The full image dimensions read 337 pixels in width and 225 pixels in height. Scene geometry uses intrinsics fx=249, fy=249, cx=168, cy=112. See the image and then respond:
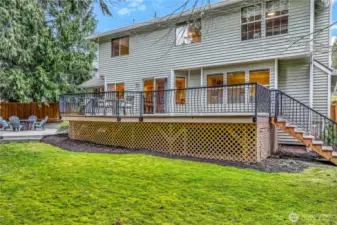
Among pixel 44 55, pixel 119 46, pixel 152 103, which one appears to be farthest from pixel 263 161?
pixel 44 55

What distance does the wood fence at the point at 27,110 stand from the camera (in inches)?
714

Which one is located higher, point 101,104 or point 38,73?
point 38,73

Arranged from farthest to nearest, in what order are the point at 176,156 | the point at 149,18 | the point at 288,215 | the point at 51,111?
the point at 51,111
the point at 149,18
the point at 176,156
the point at 288,215

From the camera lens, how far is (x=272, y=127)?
8953mm

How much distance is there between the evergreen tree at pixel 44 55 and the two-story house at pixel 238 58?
455 centimetres

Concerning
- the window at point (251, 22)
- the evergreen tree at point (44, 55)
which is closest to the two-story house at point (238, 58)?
the window at point (251, 22)

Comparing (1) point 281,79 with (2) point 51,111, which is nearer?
(1) point 281,79

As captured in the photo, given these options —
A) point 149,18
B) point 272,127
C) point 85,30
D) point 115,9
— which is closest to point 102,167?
point 115,9

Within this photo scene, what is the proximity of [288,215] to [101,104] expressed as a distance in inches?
350

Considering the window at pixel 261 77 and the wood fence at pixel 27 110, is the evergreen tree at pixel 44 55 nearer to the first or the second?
the wood fence at pixel 27 110

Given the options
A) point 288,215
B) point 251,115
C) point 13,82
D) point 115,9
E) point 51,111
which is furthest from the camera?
point 51,111

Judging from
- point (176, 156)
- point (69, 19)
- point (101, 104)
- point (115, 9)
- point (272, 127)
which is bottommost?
point (176, 156)

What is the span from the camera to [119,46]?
14.5 metres

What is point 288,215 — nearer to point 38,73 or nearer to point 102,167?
point 102,167
